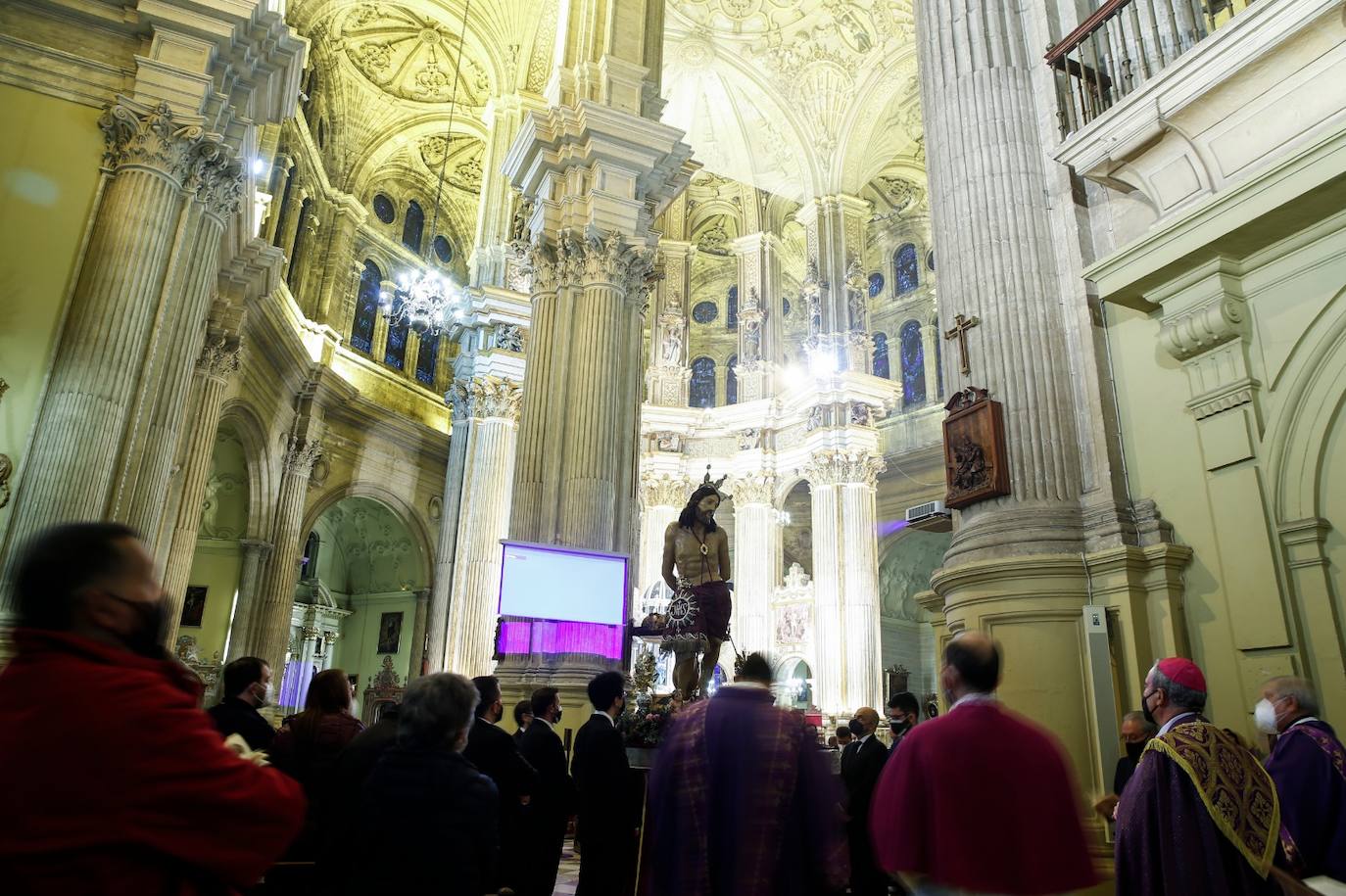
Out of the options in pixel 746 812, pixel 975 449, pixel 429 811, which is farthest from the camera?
pixel 975 449

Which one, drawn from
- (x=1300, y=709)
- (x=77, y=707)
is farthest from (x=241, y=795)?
(x=1300, y=709)

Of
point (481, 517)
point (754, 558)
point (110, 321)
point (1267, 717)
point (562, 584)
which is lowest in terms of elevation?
point (1267, 717)

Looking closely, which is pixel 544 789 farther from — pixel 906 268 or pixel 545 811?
pixel 906 268

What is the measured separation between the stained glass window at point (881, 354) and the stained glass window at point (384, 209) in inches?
605

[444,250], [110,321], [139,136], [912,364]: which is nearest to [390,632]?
[444,250]

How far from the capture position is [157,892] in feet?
5.26

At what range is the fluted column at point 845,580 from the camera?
69.8ft

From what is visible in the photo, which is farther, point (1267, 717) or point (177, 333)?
point (177, 333)

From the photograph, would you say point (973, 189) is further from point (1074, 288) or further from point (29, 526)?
point (29, 526)

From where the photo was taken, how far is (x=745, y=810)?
122 inches

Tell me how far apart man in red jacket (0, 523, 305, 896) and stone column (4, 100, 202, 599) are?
8.34 metres

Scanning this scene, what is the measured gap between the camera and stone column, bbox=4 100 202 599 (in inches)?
348

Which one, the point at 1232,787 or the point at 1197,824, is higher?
the point at 1232,787

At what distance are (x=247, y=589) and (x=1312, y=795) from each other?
19732 mm
